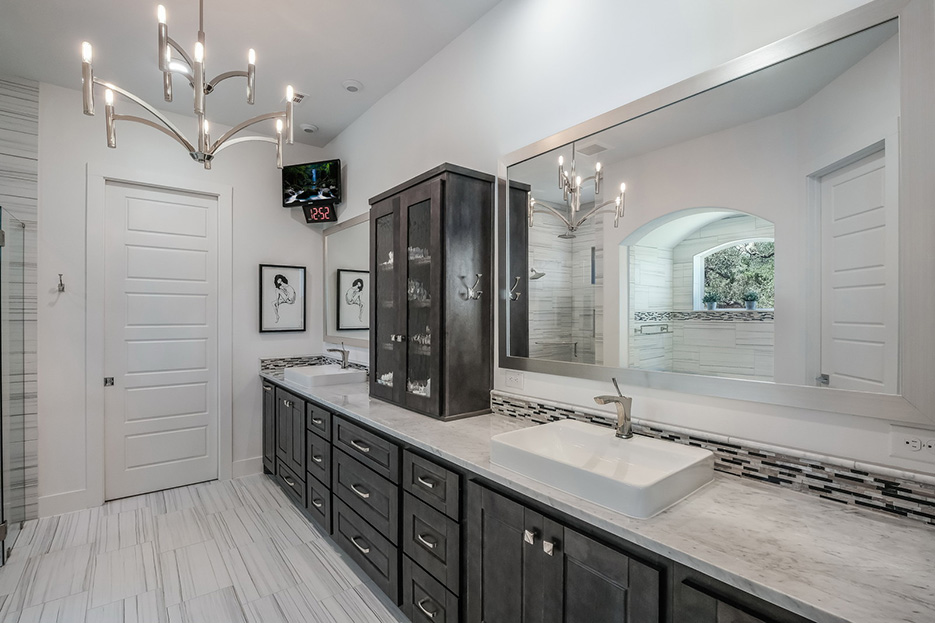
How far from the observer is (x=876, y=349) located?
3.89 ft

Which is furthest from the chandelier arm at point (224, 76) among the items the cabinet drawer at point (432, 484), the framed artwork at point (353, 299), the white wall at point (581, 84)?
the framed artwork at point (353, 299)

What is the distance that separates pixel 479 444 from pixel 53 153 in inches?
144

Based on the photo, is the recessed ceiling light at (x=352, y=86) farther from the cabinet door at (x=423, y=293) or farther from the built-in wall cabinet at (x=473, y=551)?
the built-in wall cabinet at (x=473, y=551)

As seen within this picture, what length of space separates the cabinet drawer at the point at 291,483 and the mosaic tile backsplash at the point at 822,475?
2377 mm

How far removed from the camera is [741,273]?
4.76 feet

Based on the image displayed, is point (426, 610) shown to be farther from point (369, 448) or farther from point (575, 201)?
point (575, 201)

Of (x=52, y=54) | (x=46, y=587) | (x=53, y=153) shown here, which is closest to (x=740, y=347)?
(x=46, y=587)

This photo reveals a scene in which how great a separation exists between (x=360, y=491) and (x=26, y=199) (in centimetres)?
307

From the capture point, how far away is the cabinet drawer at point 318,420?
8.71 ft

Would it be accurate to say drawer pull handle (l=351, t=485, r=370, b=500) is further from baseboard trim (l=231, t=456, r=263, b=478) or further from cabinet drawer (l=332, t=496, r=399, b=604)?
baseboard trim (l=231, t=456, r=263, b=478)

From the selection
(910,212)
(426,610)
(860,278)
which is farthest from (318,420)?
(910,212)

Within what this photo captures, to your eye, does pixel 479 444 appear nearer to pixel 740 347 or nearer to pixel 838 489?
pixel 740 347

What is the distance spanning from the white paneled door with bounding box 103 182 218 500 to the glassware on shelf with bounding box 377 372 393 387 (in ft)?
6.19

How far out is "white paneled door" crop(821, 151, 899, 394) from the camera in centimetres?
117
